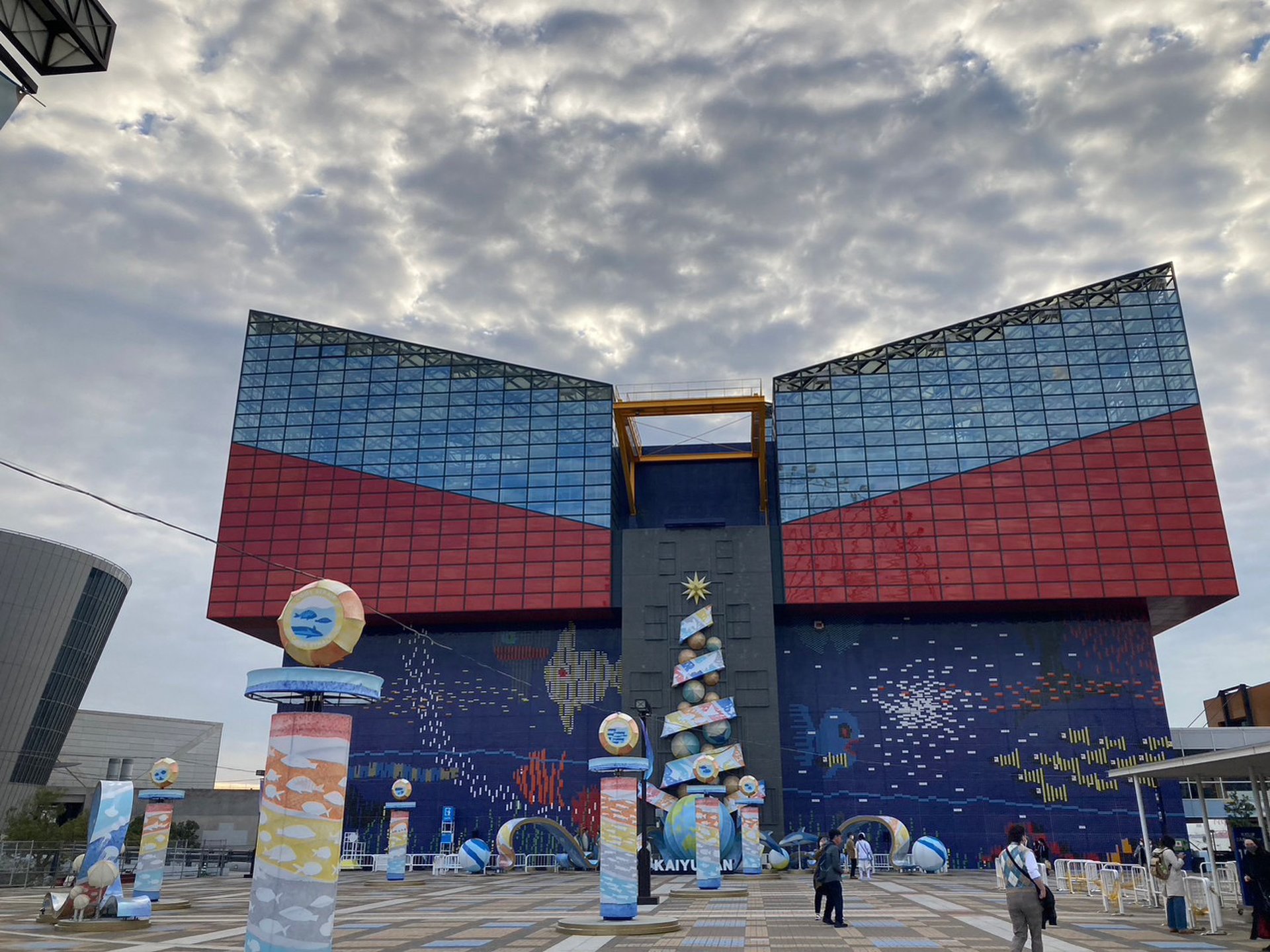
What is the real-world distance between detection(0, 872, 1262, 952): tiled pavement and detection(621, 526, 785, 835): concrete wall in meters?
16.4

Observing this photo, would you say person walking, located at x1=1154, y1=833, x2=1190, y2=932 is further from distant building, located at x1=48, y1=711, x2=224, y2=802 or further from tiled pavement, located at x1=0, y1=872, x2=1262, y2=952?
distant building, located at x1=48, y1=711, x2=224, y2=802

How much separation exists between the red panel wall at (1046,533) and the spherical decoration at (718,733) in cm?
783

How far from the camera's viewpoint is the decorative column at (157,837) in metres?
24.1

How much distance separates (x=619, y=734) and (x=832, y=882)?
546 centimetres

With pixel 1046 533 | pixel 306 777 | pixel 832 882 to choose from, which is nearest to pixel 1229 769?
pixel 832 882

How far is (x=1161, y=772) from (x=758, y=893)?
1208 cm

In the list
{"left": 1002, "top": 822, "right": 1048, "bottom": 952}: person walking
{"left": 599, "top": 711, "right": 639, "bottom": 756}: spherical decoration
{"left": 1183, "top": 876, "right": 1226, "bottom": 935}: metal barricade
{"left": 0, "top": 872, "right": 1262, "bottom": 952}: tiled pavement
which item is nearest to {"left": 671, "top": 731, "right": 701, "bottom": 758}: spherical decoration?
{"left": 0, "top": 872, "right": 1262, "bottom": 952}: tiled pavement

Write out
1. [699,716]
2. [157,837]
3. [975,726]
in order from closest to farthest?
[157,837], [699,716], [975,726]

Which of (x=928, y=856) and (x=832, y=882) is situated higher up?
(x=832, y=882)

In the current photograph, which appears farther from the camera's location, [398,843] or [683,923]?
[398,843]

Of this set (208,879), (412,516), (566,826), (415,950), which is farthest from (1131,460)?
(208,879)

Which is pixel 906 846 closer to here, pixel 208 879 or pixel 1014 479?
pixel 1014 479

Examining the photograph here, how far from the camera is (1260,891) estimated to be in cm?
1501

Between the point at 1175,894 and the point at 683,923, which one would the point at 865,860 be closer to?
the point at 683,923
